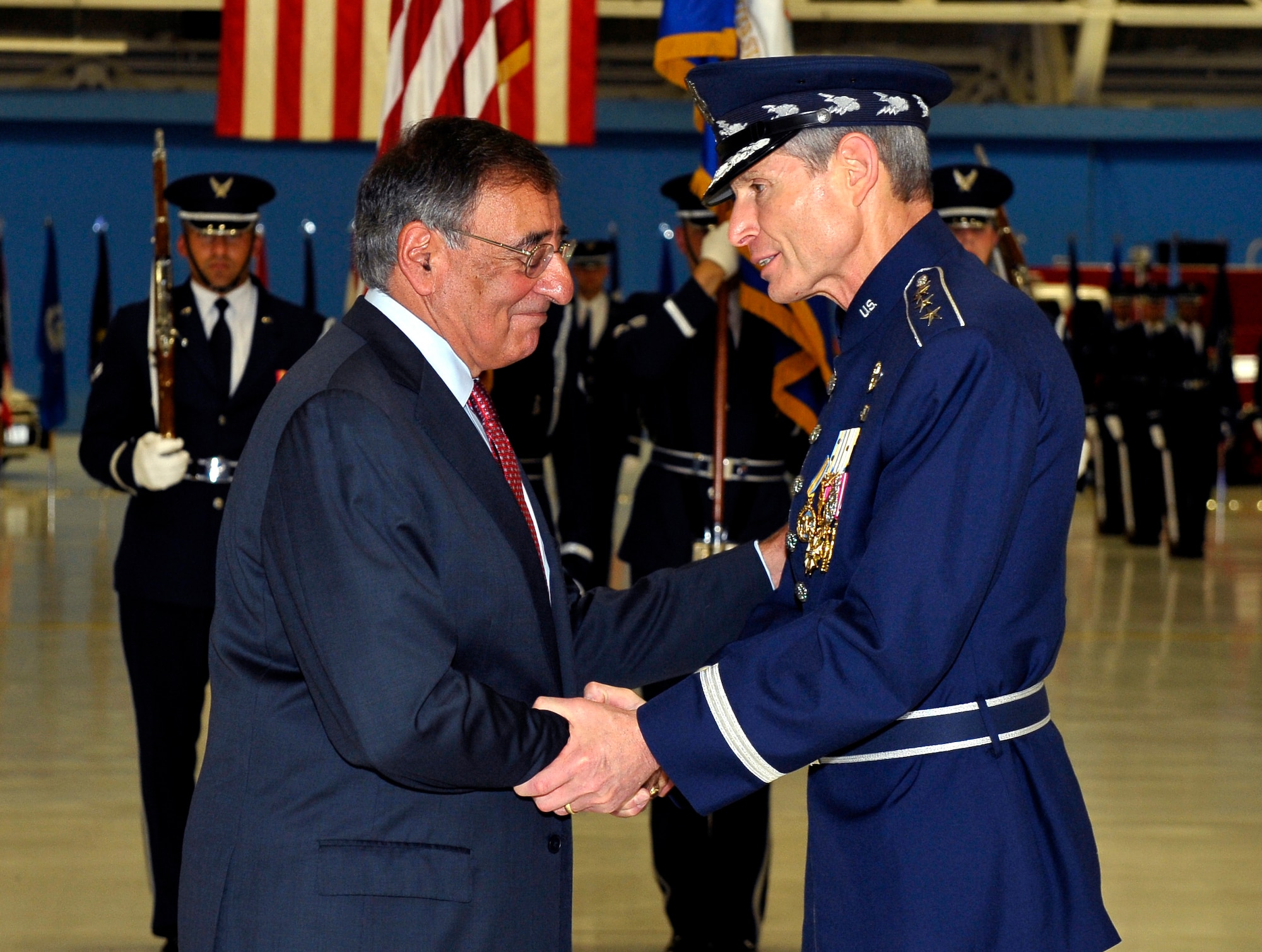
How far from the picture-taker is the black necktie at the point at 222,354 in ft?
11.8

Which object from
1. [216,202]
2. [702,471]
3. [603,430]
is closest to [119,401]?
[216,202]

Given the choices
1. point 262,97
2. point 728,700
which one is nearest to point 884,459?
point 728,700

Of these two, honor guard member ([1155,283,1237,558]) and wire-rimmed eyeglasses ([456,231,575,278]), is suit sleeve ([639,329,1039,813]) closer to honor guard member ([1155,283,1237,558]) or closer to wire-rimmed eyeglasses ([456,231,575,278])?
wire-rimmed eyeglasses ([456,231,575,278])

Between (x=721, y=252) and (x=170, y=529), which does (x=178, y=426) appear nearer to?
(x=170, y=529)

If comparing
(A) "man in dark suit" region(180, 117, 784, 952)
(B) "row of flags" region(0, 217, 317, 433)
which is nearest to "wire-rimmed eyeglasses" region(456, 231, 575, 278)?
(A) "man in dark suit" region(180, 117, 784, 952)

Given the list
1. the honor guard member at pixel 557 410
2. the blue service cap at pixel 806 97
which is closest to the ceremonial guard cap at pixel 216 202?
the honor guard member at pixel 557 410

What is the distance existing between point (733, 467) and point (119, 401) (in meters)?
1.50

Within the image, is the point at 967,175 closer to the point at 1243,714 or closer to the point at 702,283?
the point at 702,283

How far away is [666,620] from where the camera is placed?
87.7 inches

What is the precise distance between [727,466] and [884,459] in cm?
207

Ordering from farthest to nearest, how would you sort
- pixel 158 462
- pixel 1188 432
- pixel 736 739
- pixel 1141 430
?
pixel 1141 430 → pixel 1188 432 → pixel 158 462 → pixel 736 739

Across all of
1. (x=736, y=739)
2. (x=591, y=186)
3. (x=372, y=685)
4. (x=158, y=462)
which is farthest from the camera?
(x=591, y=186)

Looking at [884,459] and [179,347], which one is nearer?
[884,459]

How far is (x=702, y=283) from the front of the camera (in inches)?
142
